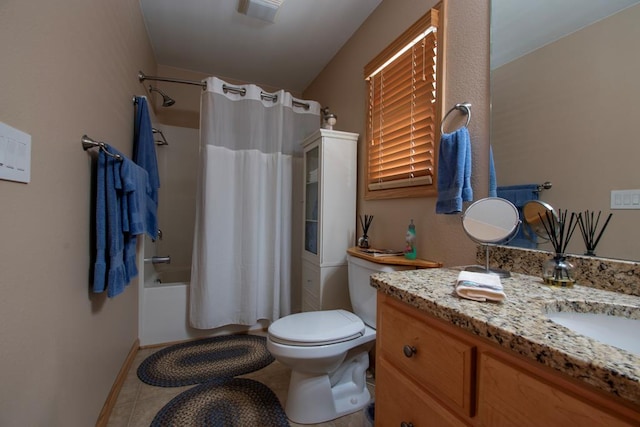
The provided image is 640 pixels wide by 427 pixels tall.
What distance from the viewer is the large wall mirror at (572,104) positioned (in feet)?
2.49

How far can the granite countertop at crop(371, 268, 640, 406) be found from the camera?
377 millimetres

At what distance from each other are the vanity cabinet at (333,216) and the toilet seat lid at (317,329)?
37 centimetres

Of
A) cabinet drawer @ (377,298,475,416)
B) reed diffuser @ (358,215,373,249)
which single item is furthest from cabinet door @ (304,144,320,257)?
cabinet drawer @ (377,298,475,416)

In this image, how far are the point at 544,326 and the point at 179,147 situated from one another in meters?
3.12

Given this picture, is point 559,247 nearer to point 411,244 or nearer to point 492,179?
point 492,179

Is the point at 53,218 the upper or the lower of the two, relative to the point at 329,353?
upper

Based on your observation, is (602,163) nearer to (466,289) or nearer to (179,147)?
(466,289)

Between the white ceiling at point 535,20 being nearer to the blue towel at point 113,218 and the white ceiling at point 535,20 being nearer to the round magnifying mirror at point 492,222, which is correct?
the round magnifying mirror at point 492,222

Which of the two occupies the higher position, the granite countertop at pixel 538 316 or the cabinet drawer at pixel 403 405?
the granite countertop at pixel 538 316

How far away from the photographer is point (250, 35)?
2.15 m

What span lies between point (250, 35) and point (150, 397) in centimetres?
254

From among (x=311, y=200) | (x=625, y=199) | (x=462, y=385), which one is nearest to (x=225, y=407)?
(x=462, y=385)

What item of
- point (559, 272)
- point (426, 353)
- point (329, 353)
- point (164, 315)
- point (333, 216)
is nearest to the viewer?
point (426, 353)

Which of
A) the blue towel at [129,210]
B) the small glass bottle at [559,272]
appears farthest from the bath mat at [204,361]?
the small glass bottle at [559,272]
